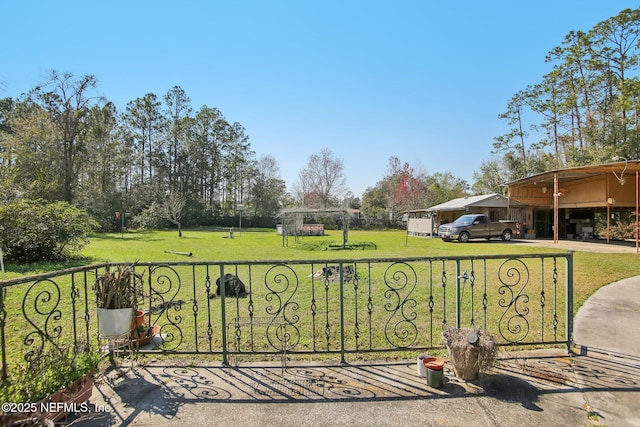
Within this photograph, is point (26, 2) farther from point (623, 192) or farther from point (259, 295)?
point (623, 192)

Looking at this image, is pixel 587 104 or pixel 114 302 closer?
pixel 114 302

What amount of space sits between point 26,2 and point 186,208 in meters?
32.5

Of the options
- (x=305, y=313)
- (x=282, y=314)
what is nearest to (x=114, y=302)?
(x=282, y=314)

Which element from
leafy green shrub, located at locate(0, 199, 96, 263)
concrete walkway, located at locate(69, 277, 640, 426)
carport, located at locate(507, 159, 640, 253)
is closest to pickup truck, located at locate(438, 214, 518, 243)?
carport, located at locate(507, 159, 640, 253)

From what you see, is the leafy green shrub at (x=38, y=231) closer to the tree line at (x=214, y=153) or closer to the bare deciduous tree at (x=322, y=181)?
the tree line at (x=214, y=153)

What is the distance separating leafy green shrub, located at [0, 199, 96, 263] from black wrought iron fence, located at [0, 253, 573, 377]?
118 inches

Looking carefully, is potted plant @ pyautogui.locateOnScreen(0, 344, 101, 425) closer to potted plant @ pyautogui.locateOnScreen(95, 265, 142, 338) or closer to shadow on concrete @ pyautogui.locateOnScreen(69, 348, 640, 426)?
shadow on concrete @ pyautogui.locateOnScreen(69, 348, 640, 426)

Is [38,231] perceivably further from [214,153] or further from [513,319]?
[214,153]

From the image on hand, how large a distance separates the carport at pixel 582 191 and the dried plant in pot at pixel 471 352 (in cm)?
1401

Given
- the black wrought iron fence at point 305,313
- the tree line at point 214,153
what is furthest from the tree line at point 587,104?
the black wrought iron fence at point 305,313

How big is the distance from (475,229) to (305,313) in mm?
15680

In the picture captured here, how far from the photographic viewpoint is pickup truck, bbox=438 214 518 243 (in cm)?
1822

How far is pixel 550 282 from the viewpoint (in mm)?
7645

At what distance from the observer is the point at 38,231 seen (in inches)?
374
